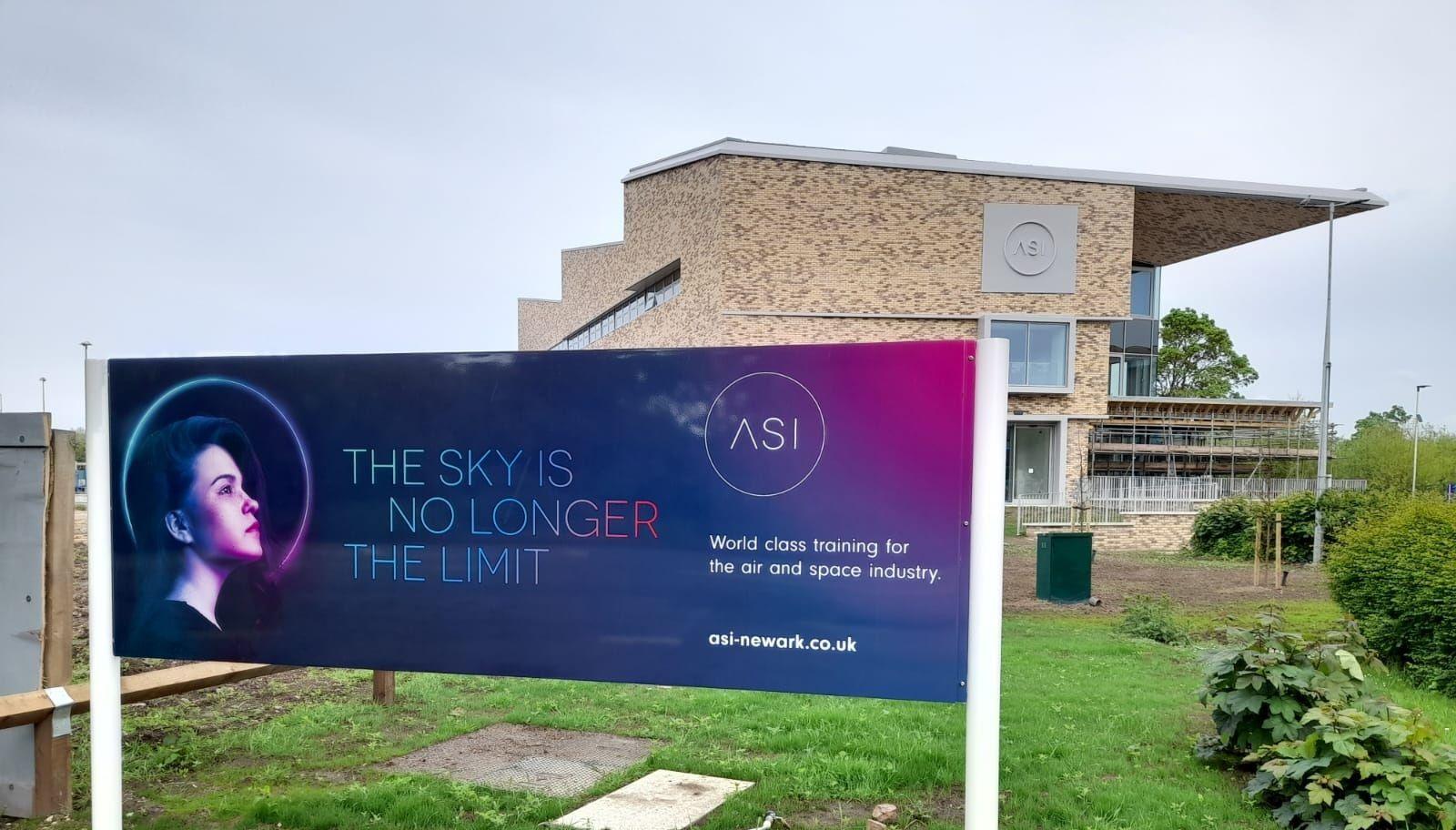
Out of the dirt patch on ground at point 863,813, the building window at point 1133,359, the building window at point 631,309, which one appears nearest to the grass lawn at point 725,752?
the dirt patch on ground at point 863,813

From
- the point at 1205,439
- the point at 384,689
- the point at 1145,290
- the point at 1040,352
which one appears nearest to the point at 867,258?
the point at 1040,352

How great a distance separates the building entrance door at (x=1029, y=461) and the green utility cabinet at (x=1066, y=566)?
22727mm

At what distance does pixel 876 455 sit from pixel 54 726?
4.52 metres

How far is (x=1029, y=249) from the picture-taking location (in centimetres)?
3619

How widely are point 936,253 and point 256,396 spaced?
111 ft

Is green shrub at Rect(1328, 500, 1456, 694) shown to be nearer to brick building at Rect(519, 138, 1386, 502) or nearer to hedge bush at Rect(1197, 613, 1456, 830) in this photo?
hedge bush at Rect(1197, 613, 1456, 830)

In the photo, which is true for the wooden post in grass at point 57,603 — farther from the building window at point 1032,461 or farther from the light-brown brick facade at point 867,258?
the building window at point 1032,461

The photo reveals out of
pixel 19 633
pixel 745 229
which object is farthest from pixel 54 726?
pixel 745 229

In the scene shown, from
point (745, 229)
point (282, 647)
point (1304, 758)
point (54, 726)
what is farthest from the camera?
point (745, 229)

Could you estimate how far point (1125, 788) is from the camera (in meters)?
5.10

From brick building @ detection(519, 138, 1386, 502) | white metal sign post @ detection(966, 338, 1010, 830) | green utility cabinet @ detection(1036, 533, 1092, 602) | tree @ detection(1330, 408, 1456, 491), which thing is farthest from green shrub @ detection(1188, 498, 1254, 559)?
white metal sign post @ detection(966, 338, 1010, 830)

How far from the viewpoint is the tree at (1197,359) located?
6366 cm

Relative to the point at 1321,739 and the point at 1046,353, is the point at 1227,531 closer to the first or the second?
the point at 1046,353

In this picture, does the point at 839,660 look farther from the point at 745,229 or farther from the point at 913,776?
the point at 745,229
